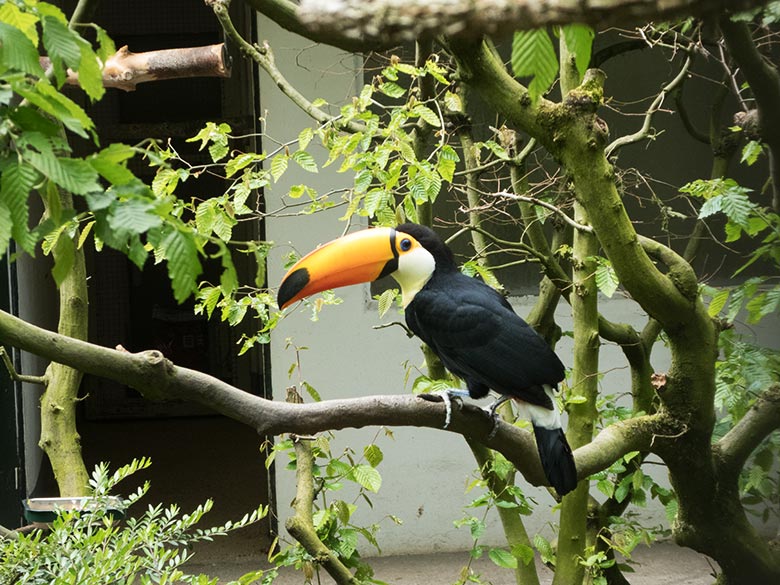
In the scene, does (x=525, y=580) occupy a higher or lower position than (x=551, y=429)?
lower

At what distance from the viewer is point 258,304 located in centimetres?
255

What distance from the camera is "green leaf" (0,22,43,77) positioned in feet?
3.20

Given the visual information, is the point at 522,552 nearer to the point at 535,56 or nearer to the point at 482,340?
the point at 482,340

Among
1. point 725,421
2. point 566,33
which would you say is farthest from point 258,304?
point 566,33

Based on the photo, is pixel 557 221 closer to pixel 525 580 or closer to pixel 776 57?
pixel 776 57

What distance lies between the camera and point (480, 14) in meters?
0.64

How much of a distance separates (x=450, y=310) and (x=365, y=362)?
1.85 metres

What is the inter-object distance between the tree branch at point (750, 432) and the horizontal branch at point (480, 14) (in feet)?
5.34

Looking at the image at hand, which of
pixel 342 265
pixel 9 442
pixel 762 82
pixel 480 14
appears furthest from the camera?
pixel 9 442

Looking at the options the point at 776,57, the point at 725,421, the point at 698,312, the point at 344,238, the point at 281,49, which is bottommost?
the point at 725,421

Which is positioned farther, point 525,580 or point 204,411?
point 204,411

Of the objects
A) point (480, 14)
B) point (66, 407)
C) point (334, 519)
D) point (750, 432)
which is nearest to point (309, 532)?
point (334, 519)

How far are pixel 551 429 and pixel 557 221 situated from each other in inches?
41.2

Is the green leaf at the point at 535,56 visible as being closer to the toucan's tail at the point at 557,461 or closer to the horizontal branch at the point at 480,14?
the horizontal branch at the point at 480,14
